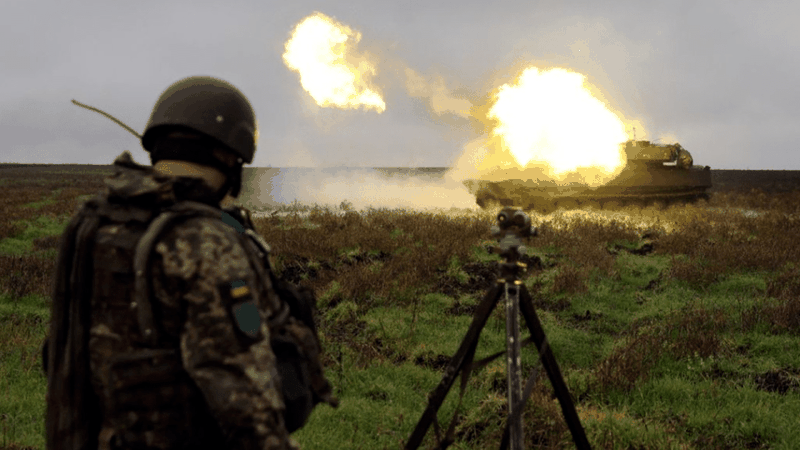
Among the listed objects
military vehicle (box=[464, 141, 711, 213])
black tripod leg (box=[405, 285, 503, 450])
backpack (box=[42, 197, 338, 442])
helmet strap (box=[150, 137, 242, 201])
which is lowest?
black tripod leg (box=[405, 285, 503, 450])

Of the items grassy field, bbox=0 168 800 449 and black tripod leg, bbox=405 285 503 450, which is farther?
grassy field, bbox=0 168 800 449

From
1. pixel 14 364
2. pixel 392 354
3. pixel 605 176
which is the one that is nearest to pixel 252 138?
pixel 392 354

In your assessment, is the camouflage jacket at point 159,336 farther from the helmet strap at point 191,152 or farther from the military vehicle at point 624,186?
the military vehicle at point 624,186

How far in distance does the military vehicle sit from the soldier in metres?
19.7

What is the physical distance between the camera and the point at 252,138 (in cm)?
233

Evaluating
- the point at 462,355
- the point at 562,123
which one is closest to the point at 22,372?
the point at 462,355

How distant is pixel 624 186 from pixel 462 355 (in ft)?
66.4

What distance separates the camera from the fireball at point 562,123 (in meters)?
22.4

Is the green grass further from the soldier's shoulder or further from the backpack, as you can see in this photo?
the soldier's shoulder

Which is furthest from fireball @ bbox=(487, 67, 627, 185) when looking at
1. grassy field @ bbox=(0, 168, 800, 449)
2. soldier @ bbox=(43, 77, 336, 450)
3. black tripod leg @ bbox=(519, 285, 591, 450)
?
soldier @ bbox=(43, 77, 336, 450)

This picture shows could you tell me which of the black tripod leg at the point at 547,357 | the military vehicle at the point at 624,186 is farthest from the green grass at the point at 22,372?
the military vehicle at the point at 624,186

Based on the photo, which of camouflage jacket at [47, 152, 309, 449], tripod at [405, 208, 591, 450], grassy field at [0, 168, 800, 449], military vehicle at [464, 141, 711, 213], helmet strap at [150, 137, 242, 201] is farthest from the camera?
military vehicle at [464, 141, 711, 213]

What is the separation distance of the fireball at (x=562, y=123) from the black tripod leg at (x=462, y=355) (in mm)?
19705

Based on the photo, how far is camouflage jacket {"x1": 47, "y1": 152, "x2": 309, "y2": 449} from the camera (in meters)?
1.68
